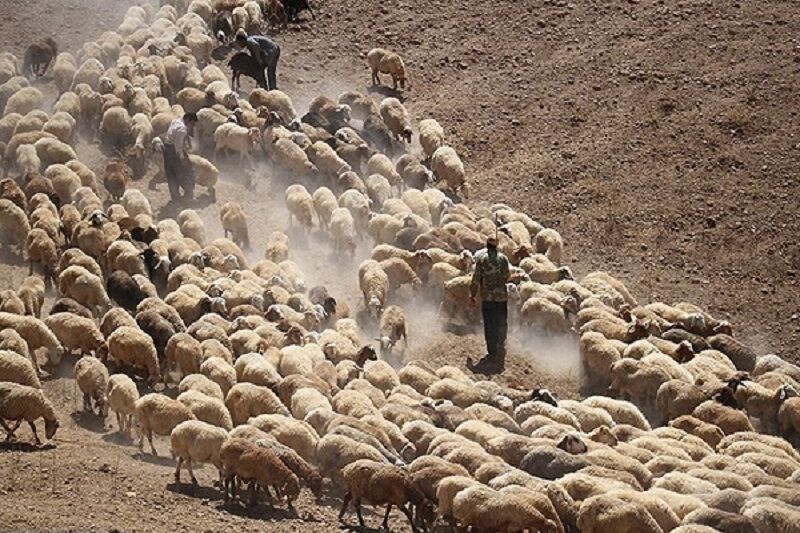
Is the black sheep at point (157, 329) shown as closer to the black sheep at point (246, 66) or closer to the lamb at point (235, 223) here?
the lamb at point (235, 223)

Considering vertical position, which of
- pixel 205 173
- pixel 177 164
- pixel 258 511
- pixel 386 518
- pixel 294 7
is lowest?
pixel 386 518

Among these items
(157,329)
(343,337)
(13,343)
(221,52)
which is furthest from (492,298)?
(221,52)

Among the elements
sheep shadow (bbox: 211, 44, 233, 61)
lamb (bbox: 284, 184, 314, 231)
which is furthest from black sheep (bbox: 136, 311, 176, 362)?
sheep shadow (bbox: 211, 44, 233, 61)

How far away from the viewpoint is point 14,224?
791 inches

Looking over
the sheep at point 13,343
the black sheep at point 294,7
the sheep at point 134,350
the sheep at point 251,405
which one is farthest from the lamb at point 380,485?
the black sheep at point 294,7

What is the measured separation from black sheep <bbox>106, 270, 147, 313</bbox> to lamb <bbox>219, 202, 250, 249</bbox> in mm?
2693

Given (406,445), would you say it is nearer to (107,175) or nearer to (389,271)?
(389,271)

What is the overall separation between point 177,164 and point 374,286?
4215 millimetres

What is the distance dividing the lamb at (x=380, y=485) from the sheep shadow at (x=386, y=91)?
14.5 meters

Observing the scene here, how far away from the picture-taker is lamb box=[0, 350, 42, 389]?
15516mm

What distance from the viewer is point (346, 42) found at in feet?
97.2

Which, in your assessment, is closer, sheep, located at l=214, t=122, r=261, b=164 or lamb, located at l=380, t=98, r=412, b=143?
sheep, located at l=214, t=122, r=261, b=164

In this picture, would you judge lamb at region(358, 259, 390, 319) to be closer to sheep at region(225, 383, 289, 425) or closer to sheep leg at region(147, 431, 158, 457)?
sheep at region(225, 383, 289, 425)

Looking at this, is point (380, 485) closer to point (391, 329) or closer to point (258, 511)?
point (258, 511)
